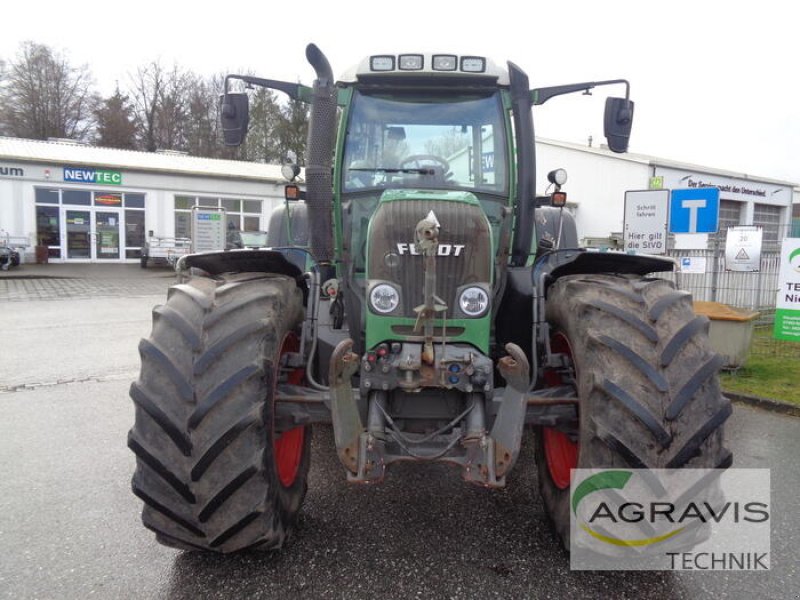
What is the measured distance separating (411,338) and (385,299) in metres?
0.24

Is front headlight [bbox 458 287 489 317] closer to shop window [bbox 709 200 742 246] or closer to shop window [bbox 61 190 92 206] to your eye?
shop window [bbox 61 190 92 206]

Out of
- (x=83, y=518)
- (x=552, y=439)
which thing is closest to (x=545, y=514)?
(x=552, y=439)

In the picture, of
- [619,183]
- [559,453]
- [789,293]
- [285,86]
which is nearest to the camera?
[559,453]

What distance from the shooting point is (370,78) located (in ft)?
11.6

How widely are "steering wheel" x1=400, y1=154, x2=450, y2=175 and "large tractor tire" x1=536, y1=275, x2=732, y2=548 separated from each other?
1.26 metres

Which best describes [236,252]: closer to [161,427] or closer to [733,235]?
[161,427]

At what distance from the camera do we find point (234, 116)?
11.8 feet

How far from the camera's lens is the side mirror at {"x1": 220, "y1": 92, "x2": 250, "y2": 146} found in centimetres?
353

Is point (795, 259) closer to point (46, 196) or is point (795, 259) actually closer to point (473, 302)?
point (473, 302)

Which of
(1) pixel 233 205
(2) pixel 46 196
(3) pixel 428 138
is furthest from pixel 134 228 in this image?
(3) pixel 428 138

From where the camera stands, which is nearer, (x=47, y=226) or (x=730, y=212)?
(x=47, y=226)

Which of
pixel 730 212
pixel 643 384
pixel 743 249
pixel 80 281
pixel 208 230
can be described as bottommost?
pixel 80 281

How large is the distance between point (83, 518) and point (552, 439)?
276 cm

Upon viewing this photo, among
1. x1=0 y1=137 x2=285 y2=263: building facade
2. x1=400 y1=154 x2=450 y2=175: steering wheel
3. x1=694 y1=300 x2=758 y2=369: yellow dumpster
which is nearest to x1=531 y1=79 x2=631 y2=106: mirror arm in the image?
x1=400 y1=154 x2=450 y2=175: steering wheel
